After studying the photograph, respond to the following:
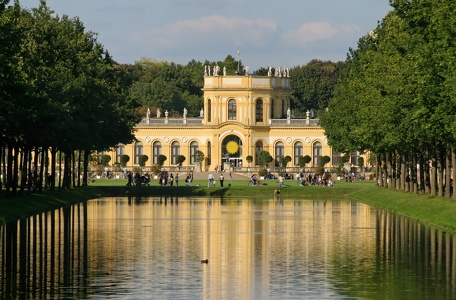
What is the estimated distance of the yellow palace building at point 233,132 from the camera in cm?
17125

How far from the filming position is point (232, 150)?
17125 cm

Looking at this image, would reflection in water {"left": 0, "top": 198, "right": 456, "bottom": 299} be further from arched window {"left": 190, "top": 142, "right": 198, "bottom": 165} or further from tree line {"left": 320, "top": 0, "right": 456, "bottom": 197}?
arched window {"left": 190, "top": 142, "right": 198, "bottom": 165}

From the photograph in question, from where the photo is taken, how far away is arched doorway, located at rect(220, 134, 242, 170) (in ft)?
562

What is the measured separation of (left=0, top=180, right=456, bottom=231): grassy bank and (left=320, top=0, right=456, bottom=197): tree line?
171 cm

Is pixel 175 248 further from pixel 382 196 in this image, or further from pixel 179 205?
pixel 382 196

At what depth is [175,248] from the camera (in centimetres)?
4125

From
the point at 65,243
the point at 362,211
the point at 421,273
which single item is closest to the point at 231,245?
the point at 65,243

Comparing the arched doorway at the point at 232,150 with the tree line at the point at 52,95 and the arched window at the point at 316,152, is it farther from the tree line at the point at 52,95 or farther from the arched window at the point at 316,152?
the tree line at the point at 52,95

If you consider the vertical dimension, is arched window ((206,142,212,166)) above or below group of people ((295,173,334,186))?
above

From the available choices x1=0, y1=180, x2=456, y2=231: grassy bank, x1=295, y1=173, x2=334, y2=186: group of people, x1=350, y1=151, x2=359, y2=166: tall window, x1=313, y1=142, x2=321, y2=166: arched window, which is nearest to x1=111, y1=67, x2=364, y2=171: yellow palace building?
x1=313, y1=142, x2=321, y2=166: arched window

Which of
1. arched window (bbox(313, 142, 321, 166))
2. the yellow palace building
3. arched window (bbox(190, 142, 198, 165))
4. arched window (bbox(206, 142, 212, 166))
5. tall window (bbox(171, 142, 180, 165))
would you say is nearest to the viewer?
arched window (bbox(206, 142, 212, 166))

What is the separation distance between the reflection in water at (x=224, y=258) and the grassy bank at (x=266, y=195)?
61.4 inches

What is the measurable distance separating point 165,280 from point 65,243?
1267 centimetres

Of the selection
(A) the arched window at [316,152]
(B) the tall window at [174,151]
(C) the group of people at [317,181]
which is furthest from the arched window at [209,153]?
(C) the group of people at [317,181]
